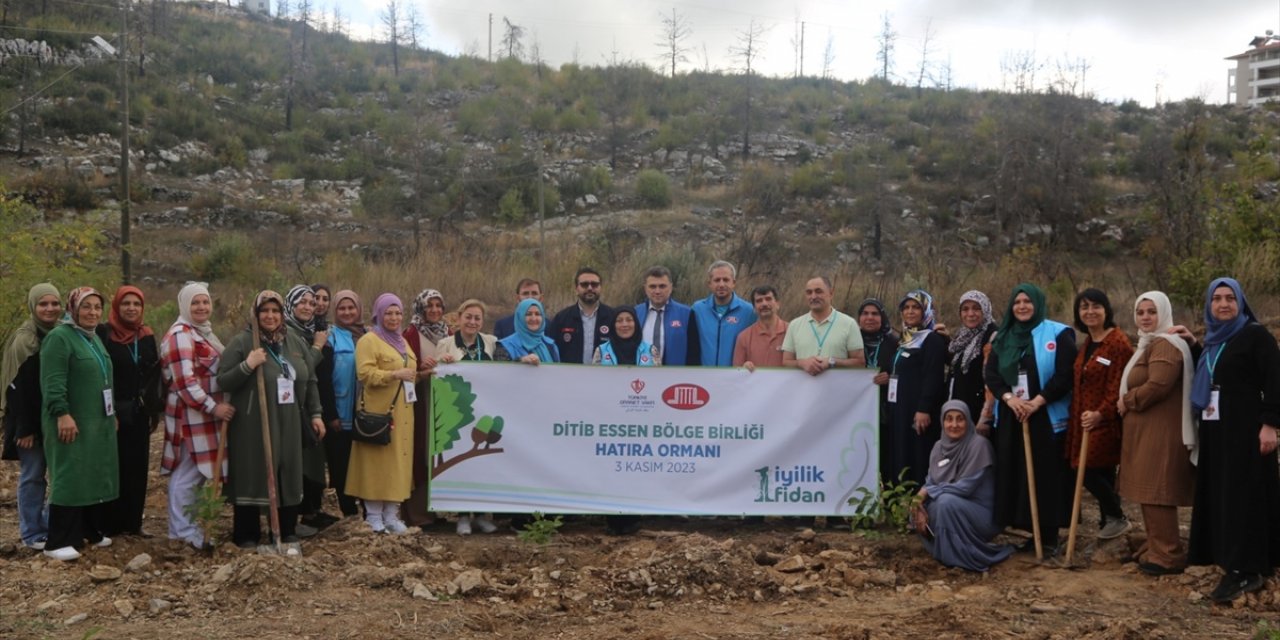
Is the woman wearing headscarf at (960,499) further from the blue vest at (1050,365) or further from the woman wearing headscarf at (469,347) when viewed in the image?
the woman wearing headscarf at (469,347)

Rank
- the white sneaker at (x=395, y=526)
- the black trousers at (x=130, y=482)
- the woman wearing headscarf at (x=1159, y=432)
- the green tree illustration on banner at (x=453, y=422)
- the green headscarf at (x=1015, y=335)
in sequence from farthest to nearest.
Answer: the green tree illustration on banner at (x=453, y=422) < the white sneaker at (x=395, y=526) < the black trousers at (x=130, y=482) < the green headscarf at (x=1015, y=335) < the woman wearing headscarf at (x=1159, y=432)

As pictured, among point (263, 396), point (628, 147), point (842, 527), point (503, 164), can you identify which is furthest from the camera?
point (628, 147)

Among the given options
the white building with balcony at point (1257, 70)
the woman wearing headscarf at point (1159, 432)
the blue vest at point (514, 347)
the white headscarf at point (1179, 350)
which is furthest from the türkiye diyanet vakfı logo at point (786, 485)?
the white building with balcony at point (1257, 70)

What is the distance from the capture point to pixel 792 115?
43438 millimetres

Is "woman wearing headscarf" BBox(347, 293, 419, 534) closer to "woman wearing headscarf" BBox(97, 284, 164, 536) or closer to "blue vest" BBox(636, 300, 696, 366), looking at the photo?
"woman wearing headscarf" BBox(97, 284, 164, 536)

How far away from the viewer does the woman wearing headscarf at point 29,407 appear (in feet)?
22.2

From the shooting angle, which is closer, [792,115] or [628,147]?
[628,147]

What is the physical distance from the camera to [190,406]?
6785mm

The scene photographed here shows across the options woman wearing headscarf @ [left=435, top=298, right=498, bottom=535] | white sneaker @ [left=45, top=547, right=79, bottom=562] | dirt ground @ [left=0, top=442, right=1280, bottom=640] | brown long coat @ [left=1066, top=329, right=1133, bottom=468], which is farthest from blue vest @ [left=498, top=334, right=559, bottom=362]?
brown long coat @ [left=1066, top=329, right=1133, bottom=468]

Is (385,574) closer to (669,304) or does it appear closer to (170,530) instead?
(170,530)

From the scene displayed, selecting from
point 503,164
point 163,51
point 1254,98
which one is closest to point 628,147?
point 503,164

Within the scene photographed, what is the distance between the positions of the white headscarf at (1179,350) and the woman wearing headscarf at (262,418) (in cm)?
523

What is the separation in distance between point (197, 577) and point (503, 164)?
2978 centimetres

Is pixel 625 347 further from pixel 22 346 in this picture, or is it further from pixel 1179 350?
pixel 22 346
